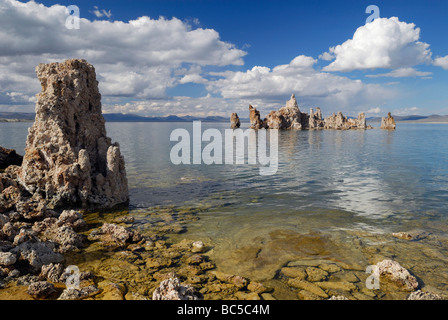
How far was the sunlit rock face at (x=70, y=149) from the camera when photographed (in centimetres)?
1836

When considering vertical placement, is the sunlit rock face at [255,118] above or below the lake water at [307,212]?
above

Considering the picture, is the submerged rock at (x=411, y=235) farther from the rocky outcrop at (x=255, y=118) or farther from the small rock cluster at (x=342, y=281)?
the rocky outcrop at (x=255, y=118)

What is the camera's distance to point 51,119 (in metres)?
19.2

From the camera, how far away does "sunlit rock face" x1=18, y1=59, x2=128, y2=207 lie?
18363mm

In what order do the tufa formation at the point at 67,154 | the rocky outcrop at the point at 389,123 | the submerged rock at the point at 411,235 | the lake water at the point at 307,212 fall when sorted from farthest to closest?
the rocky outcrop at the point at 389,123 < the tufa formation at the point at 67,154 < the submerged rock at the point at 411,235 < the lake water at the point at 307,212

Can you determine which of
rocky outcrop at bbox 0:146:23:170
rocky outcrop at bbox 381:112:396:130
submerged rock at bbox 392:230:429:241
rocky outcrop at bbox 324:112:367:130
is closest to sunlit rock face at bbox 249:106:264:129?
rocky outcrop at bbox 324:112:367:130

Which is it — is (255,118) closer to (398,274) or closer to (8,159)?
(8,159)

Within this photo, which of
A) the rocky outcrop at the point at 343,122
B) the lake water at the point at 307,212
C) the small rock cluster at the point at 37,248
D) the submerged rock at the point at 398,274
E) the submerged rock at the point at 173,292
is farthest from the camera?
the rocky outcrop at the point at 343,122

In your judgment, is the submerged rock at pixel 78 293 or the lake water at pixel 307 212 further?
the lake water at pixel 307 212

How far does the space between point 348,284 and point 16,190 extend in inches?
803

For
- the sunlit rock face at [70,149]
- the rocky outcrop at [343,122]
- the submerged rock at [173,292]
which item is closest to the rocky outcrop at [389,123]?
the rocky outcrop at [343,122]

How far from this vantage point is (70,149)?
18.9 meters
